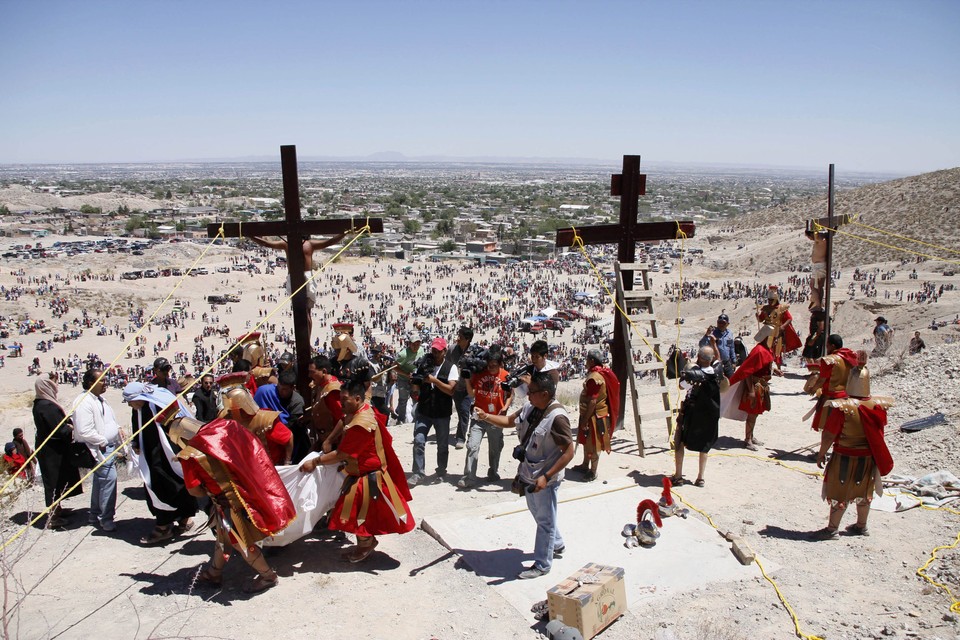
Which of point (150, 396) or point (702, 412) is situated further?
point (702, 412)

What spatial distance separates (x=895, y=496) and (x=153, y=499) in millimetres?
6541

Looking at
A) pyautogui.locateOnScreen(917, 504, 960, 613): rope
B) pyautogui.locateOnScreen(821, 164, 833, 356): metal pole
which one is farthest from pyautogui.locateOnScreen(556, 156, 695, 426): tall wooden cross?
pyautogui.locateOnScreen(917, 504, 960, 613): rope

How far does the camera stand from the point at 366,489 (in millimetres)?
5078

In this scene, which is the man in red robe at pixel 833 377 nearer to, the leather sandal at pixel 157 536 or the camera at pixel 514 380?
the camera at pixel 514 380

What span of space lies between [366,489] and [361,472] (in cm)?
13

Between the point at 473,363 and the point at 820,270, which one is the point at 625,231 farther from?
the point at 820,270

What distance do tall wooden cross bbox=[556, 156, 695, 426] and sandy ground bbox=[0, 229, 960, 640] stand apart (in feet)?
4.31

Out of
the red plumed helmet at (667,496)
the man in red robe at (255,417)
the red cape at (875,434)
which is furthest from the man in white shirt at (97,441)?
the red cape at (875,434)

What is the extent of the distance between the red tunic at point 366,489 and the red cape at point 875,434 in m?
3.75

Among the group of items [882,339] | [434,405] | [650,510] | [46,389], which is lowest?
[882,339]

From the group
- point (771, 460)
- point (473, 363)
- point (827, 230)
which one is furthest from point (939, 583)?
point (827, 230)

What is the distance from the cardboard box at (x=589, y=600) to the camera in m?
4.22

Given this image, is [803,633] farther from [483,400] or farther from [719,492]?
[483,400]

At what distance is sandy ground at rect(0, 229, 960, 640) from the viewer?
173 inches
